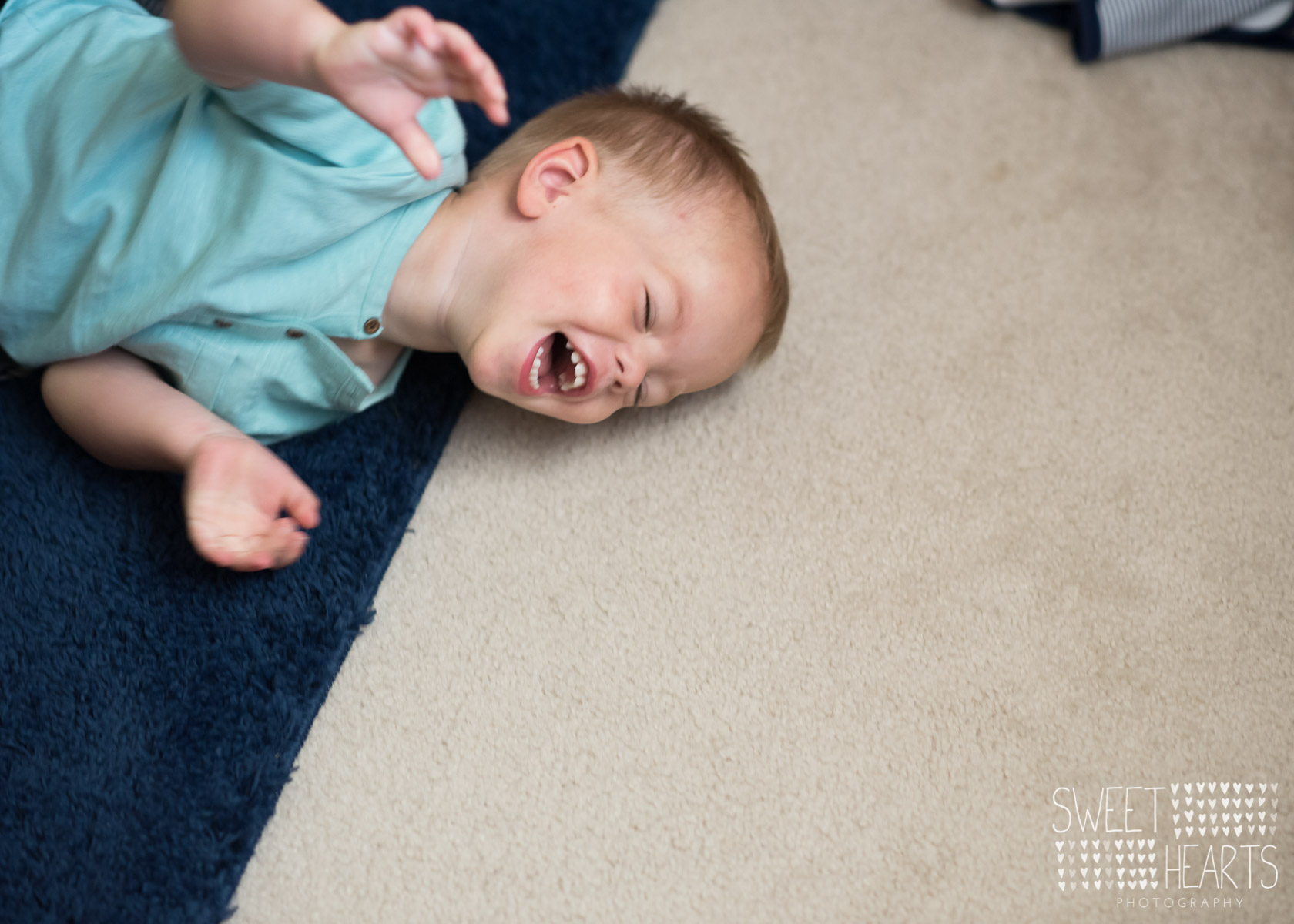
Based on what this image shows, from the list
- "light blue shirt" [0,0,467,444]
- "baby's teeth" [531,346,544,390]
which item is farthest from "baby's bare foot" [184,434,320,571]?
"baby's teeth" [531,346,544,390]

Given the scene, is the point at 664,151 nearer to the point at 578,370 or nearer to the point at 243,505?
the point at 578,370

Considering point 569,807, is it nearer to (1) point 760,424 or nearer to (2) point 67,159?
(1) point 760,424

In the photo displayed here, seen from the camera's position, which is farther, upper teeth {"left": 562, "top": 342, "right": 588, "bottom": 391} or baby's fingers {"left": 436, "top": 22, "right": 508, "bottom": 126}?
upper teeth {"left": 562, "top": 342, "right": 588, "bottom": 391}

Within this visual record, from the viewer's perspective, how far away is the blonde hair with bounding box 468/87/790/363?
0.89 metres

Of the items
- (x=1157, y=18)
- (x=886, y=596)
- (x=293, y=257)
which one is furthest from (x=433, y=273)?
(x=1157, y=18)

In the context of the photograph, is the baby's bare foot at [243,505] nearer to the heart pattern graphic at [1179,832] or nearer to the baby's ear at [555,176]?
the baby's ear at [555,176]

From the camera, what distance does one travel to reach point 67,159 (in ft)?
2.83

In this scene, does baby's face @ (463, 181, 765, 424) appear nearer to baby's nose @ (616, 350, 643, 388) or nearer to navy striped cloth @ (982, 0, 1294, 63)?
baby's nose @ (616, 350, 643, 388)

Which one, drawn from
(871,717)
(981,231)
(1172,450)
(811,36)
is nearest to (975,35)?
(811,36)

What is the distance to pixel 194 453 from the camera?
812 millimetres

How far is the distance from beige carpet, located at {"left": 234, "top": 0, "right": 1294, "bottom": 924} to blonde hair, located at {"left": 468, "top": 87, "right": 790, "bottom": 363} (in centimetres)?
15

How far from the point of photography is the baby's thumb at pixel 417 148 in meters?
0.65

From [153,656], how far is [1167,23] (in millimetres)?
1415

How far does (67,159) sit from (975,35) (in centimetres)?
112
